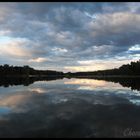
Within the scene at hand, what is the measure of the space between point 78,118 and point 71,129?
134 inches

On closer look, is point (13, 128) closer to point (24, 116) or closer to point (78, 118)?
point (24, 116)

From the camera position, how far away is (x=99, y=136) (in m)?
13.1

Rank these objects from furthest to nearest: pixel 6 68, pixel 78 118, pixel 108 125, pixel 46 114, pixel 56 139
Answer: pixel 6 68, pixel 46 114, pixel 78 118, pixel 108 125, pixel 56 139

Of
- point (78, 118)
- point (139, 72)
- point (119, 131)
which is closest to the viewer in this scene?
point (119, 131)

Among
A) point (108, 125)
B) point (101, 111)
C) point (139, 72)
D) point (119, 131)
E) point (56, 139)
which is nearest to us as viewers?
point (56, 139)

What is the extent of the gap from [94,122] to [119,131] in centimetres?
278

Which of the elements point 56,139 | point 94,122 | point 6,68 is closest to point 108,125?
point 94,122

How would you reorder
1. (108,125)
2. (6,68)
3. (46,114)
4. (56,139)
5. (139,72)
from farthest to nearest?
(6,68), (139,72), (46,114), (108,125), (56,139)

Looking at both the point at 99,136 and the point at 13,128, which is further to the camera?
the point at 13,128

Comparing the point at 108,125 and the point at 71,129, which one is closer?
the point at 71,129

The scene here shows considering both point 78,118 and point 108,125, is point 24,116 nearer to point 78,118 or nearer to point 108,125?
point 78,118

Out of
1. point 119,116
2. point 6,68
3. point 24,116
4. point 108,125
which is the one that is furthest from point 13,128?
point 6,68

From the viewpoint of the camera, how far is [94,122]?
1662cm

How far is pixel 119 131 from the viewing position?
1416cm
